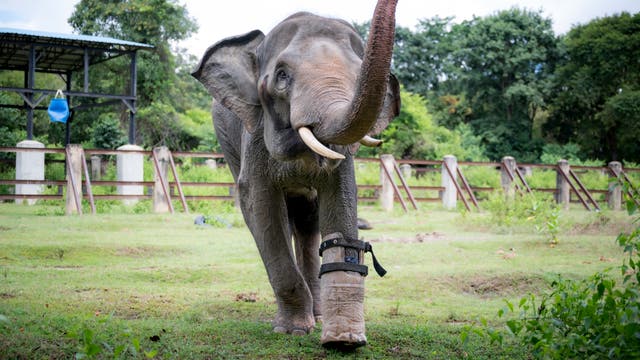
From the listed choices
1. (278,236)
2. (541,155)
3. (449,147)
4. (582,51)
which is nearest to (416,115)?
(449,147)

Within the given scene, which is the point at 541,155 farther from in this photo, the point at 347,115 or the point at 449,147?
the point at 347,115

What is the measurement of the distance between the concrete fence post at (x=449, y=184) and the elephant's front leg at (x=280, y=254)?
50.0ft

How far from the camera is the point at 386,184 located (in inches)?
752

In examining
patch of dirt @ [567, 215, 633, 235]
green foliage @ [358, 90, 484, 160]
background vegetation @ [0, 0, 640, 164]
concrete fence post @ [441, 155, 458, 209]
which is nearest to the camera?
patch of dirt @ [567, 215, 633, 235]

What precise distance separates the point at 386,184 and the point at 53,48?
433 inches

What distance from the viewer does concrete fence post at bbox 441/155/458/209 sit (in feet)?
65.7

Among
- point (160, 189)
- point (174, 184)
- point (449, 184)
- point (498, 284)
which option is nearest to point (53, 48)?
point (174, 184)

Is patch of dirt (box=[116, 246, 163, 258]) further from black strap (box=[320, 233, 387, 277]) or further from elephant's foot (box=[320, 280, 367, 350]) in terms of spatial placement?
elephant's foot (box=[320, 280, 367, 350])

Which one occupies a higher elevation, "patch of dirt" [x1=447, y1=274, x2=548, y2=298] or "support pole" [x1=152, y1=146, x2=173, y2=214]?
"support pole" [x1=152, y1=146, x2=173, y2=214]

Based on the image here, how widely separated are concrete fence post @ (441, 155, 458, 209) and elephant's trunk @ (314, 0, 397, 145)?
16.3m

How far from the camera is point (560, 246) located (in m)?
10.7

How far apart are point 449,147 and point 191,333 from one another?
97.3 ft

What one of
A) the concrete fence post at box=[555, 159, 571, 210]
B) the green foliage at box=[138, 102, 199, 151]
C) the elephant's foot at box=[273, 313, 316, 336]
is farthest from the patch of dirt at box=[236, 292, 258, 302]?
the green foliage at box=[138, 102, 199, 151]

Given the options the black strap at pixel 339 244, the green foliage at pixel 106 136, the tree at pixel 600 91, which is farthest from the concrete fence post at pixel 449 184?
the black strap at pixel 339 244
